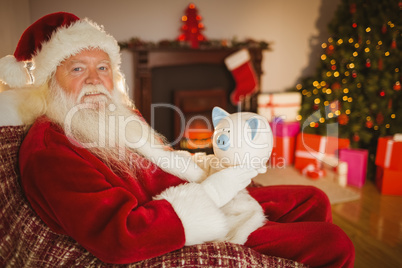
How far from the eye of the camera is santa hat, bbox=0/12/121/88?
1308mm

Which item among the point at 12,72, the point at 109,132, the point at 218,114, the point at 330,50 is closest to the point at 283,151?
the point at 330,50

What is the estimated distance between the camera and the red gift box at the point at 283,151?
11.9 feet

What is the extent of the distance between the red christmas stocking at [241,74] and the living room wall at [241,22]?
1.18ft

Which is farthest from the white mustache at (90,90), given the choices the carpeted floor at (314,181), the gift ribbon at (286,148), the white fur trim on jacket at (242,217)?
the gift ribbon at (286,148)

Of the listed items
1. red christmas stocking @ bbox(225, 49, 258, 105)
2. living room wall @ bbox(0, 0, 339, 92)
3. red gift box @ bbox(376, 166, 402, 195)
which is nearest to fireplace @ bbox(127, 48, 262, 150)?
red christmas stocking @ bbox(225, 49, 258, 105)

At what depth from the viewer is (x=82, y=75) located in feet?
4.33

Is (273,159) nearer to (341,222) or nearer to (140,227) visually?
(341,222)

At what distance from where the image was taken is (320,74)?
3654 millimetres

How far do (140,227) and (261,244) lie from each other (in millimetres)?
460

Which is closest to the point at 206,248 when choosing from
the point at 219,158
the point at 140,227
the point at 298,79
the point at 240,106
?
→ the point at 140,227

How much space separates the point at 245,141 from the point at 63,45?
851 millimetres

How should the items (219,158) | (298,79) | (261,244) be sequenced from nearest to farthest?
(261,244) → (219,158) → (298,79)

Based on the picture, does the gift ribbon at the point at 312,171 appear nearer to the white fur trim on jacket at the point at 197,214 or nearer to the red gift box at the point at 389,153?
the red gift box at the point at 389,153

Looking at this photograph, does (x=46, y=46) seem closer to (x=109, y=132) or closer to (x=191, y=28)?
(x=109, y=132)
